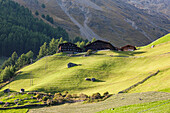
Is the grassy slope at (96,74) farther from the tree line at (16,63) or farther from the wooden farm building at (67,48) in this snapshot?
the wooden farm building at (67,48)

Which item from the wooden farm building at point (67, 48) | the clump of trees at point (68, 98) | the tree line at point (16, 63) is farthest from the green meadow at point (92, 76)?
the wooden farm building at point (67, 48)

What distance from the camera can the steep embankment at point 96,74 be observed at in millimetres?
73500

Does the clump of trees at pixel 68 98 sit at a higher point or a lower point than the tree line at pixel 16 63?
lower

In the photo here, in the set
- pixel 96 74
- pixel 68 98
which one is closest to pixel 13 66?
pixel 96 74

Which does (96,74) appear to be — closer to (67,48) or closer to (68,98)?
(68,98)

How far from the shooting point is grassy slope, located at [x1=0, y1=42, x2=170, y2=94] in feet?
245

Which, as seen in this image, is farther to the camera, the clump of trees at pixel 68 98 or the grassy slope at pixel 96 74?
the grassy slope at pixel 96 74

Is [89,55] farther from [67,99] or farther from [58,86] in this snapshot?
[67,99]

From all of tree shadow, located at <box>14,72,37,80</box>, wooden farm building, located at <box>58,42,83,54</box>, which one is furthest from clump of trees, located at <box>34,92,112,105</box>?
wooden farm building, located at <box>58,42,83,54</box>

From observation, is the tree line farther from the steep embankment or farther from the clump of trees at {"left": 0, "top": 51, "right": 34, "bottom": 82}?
the steep embankment

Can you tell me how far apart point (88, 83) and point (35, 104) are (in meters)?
24.6

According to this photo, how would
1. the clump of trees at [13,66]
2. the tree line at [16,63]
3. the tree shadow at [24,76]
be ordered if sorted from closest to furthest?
1. the tree shadow at [24,76]
2. the clump of trees at [13,66]
3. the tree line at [16,63]

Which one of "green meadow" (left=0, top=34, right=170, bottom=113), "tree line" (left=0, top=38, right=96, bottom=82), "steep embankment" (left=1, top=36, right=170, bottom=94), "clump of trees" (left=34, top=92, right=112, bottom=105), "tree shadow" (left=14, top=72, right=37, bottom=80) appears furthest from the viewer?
"tree line" (left=0, top=38, right=96, bottom=82)

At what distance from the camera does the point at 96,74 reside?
3573 inches
